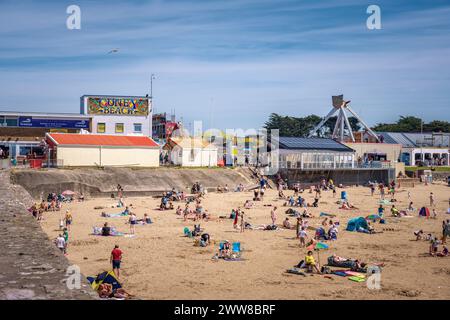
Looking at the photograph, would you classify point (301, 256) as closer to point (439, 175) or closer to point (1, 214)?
point (1, 214)

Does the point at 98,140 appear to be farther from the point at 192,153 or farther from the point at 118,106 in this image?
the point at 118,106

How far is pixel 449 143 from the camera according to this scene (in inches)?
3317

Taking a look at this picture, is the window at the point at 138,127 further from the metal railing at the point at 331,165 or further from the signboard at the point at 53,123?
the metal railing at the point at 331,165

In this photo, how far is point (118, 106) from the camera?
60531mm

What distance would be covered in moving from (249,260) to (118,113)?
4390cm

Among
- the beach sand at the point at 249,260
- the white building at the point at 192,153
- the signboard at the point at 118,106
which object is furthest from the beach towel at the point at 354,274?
the signboard at the point at 118,106

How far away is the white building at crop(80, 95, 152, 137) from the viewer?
59219 millimetres

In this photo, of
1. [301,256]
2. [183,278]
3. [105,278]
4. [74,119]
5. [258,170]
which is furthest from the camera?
[74,119]

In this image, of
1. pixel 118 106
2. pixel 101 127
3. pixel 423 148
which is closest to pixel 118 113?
pixel 118 106

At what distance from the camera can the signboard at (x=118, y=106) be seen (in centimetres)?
5944

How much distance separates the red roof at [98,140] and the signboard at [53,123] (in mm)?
9152

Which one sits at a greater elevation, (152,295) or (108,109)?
(108,109)

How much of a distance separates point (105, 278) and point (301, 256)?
29.9 ft
